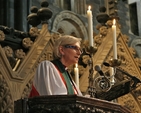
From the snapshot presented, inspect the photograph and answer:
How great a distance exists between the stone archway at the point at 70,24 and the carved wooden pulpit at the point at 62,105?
7.27m

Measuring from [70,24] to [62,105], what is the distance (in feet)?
25.9

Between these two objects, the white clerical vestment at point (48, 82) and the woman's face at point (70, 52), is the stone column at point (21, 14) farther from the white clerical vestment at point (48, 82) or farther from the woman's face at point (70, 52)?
the white clerical vestment at point (48, 82)

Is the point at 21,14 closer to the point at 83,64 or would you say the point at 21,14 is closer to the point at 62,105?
the point at 83,64

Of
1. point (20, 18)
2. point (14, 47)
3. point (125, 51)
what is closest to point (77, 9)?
point (20, 18)

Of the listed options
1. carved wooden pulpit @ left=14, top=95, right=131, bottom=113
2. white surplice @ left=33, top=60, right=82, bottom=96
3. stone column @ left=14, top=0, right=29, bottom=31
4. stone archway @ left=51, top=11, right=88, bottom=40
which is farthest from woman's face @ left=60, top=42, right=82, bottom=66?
stone archway @ left=51, top=11, right=88, bottom=40

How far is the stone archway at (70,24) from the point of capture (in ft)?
32.3

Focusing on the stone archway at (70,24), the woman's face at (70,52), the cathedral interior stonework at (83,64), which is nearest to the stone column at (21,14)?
the stone archway at (70,24)

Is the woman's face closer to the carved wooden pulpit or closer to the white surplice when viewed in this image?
the white surplice

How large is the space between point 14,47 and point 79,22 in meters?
6.47

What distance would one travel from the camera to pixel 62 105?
7.52ft

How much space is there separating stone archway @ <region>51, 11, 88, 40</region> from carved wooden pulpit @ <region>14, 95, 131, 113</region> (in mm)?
7273

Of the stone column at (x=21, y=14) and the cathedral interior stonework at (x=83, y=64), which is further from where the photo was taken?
the stone column at (x=21, y=14)

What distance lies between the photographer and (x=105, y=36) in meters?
4.71

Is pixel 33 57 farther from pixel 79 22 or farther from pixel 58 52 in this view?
pixel 79 22
